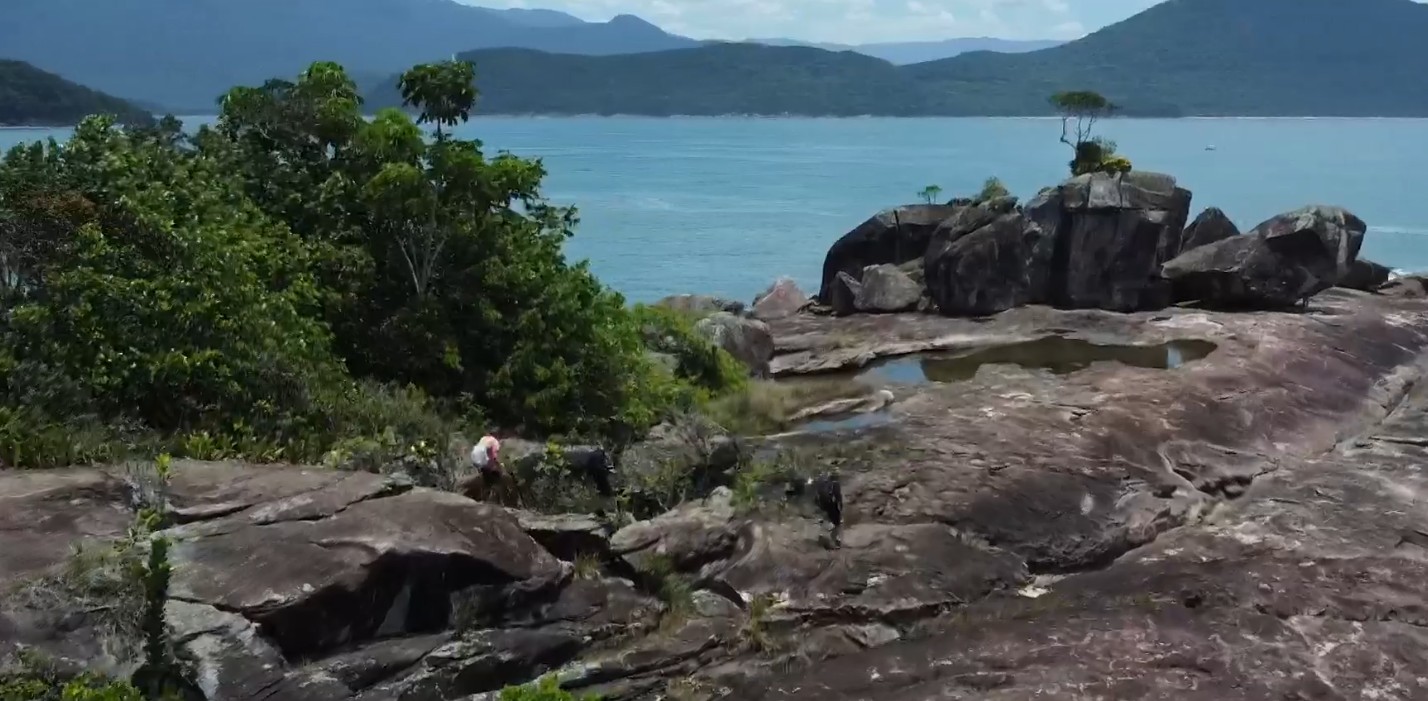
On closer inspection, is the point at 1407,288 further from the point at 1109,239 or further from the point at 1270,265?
the point at 1109,239

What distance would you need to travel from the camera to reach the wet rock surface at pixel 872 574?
39.1ft

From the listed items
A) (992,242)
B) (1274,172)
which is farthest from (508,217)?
(1274,172)

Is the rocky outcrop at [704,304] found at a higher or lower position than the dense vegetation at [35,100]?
lower

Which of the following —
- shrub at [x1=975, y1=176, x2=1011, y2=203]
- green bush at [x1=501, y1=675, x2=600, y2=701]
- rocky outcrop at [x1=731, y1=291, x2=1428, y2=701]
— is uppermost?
shrub at [x1=975, y1=176, x2=1011, y2=203]

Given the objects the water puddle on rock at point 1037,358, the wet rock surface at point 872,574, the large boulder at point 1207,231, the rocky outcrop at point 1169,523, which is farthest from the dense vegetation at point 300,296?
the large boulder at point 1207,231

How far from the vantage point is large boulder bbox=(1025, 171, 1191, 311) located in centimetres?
3634

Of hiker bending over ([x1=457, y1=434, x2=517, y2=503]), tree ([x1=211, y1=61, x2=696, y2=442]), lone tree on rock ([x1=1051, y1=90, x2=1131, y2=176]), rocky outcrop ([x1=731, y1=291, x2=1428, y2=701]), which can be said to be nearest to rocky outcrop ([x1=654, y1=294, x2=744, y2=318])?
lone tree on rock ([x1=1051, y1=90, x2=1131, y2=176])

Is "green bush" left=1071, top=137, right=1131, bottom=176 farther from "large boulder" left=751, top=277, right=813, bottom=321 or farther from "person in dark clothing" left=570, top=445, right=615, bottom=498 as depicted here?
"person in dark clothing" left=570, top=445, right=615, bottom=498

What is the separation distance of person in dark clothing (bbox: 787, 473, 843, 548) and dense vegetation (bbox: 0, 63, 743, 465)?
9.21 feet

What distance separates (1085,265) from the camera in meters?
36.7

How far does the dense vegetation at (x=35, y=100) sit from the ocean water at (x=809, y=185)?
137 centimetres

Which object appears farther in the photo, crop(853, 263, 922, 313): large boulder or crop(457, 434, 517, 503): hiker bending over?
crop(853, 263, 922, 313): large boulder

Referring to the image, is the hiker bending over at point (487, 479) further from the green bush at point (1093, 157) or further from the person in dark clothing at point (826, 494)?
the green bush at point (1093, 157)

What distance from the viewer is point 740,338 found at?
29031 millimetres
